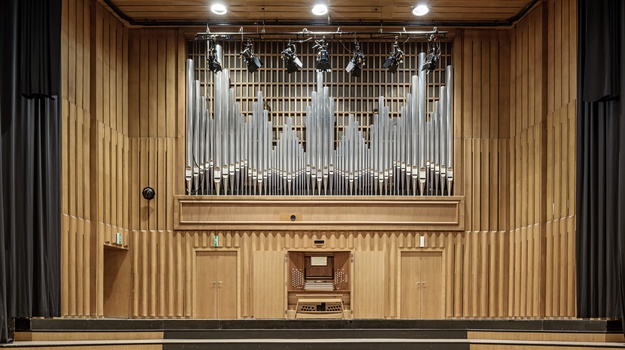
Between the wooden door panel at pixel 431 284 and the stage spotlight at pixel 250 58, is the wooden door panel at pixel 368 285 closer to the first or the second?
the wooden door panel at pixel 431 284

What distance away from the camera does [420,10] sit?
9.62 m

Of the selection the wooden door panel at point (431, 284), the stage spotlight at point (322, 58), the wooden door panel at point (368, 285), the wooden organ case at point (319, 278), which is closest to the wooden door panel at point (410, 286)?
the wooden door panel at point (431, 284)

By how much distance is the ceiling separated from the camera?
9.39 metres

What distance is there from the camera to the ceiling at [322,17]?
9.39 meters

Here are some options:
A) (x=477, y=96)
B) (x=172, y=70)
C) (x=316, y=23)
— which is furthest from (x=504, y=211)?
(x=172, y=70)

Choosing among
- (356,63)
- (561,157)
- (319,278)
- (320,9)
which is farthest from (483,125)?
(319,278)

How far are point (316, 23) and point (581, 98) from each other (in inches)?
141

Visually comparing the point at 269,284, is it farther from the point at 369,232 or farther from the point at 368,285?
the point at 369,232

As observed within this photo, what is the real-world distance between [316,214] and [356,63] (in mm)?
1853

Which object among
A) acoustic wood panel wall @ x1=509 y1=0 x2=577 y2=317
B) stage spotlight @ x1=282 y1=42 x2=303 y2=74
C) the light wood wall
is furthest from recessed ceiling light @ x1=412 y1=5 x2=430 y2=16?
stage spotlight @ x1=282 y1=42 x2=303 y2=74

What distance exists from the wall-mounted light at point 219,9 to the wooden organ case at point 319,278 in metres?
2.92

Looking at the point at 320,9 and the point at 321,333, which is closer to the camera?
the point at 321,333

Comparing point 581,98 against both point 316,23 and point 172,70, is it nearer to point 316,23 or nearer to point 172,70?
point 316,23

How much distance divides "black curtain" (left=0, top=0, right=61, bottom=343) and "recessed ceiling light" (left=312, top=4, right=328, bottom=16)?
10.1 ft
